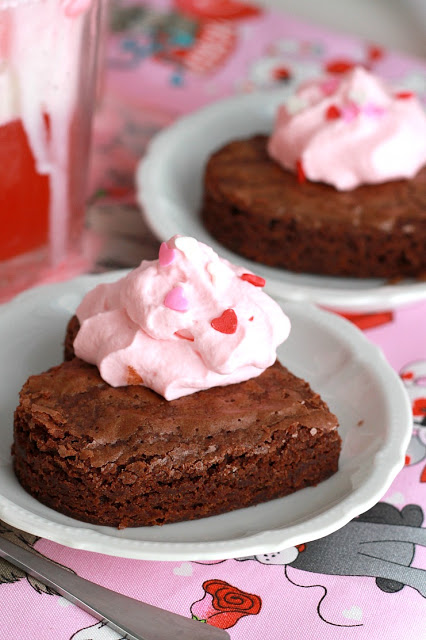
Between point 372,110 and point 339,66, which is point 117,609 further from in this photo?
point 339,66

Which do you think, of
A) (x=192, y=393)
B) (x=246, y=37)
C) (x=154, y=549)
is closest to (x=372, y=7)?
(x=246, y=37)

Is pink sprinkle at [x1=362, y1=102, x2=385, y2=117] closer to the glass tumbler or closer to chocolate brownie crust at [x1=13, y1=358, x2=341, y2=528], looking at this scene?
the glass tumbler

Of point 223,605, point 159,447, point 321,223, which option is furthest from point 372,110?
point 223,605

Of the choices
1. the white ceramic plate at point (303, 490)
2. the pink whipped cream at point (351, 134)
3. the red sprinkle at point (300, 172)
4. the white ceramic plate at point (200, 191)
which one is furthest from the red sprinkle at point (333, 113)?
the white ceramic plate at point (303, 490)

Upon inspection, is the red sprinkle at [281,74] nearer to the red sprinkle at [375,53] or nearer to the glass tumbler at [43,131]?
the red sprinkle at [375,53]

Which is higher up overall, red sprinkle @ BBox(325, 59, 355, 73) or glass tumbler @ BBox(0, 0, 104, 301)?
glass tumbler @ BBox(0, 0, 104, 301)

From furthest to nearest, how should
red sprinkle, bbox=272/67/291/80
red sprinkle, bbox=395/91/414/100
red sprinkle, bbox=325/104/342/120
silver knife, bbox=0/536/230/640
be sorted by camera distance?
red sprinkle, bbox=272/67/291/80 < red sprinkle, bbox=395/91/414/100 < red sprinkle, bbox=325/104/342/120 < silver knife, bbox=0/536/230/640

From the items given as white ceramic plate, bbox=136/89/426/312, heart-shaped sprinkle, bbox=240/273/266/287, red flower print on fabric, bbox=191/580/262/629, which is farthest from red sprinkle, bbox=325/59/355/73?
red flower print on fabric, bbox=191/580/262/629
